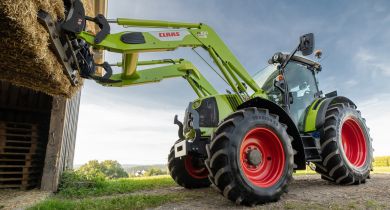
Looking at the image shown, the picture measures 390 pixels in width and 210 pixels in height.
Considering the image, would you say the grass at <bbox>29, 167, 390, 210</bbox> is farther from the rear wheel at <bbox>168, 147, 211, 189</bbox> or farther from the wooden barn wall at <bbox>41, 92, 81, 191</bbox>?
the rear wheel at <bbox>168, 147, 211, 189</bbox>

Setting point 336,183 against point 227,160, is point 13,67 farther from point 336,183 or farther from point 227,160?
point 336,183

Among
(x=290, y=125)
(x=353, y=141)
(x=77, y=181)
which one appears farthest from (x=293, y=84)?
(x=77, y=181)

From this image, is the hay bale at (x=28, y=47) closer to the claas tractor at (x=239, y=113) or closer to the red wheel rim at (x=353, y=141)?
the claas tractor at (x=239, y=113)

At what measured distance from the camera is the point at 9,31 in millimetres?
3623

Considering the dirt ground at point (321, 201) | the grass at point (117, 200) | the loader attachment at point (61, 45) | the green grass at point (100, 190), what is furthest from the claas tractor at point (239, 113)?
the green grass at point (100, 190)

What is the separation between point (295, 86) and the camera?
6.62 metres

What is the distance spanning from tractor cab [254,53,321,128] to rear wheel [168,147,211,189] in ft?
6.57

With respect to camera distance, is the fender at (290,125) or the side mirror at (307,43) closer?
the fender at (290,125)

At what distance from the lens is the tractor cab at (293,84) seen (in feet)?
20.4

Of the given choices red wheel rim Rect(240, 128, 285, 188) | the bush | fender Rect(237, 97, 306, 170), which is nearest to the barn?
the bush

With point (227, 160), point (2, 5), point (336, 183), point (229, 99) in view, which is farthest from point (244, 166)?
point (2, 5)

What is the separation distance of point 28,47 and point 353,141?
6419mm

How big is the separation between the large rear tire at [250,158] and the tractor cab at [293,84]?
1.54 metres

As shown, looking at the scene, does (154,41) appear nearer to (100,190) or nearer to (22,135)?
(100,190)
